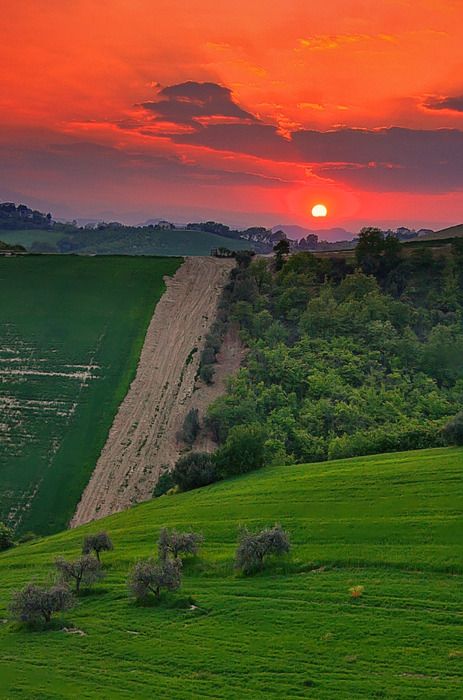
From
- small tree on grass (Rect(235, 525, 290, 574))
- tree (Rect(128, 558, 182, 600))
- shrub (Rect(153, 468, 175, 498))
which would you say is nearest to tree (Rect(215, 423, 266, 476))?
shrub (Rect(153, 468, 175, 498))

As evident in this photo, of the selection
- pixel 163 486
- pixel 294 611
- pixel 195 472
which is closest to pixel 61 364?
pixel 163 486

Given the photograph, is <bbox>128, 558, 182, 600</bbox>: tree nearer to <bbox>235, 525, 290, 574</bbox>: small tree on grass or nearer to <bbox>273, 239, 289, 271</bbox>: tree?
<bbox>235, 525, 290, 574</bbox>: small tree on grass

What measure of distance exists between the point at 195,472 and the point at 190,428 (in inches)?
593

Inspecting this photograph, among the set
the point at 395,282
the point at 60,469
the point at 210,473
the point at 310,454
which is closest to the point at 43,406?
the point at 60,469

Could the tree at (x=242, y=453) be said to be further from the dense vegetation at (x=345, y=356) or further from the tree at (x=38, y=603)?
the tree at (x=38, y=603)

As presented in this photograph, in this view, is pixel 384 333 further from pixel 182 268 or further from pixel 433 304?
pixel 182 268

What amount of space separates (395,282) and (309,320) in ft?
82.0

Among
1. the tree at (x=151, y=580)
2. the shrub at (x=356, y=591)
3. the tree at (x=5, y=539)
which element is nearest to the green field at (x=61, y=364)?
the tree at (x=5, y=539)

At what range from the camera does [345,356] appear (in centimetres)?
8794

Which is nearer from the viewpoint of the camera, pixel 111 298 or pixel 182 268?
pixel 111 298

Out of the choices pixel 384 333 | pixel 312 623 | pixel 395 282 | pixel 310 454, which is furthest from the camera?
pixel 395 282

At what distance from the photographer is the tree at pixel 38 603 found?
114ft

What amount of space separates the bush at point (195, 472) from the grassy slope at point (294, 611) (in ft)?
30.8

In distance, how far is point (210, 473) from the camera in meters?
60.9
